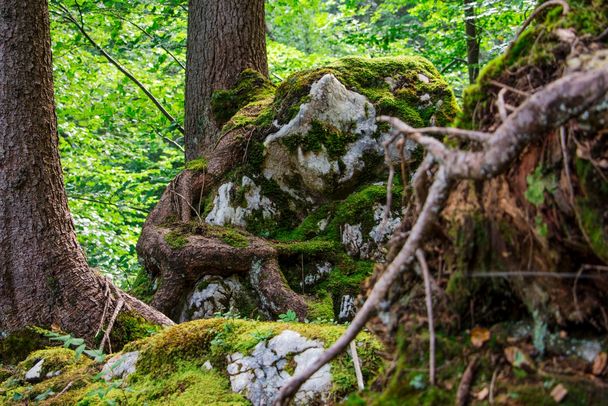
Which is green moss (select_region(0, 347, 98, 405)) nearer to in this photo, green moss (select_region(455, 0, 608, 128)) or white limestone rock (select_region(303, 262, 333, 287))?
white limestone rock (select_region(303, 262, 333, 287))

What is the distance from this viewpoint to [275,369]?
10.7ft

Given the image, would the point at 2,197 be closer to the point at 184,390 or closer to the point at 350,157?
the point at 184,390

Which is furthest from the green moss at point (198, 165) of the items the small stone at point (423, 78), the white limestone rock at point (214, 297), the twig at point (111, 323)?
the small stone at point (423, 78)

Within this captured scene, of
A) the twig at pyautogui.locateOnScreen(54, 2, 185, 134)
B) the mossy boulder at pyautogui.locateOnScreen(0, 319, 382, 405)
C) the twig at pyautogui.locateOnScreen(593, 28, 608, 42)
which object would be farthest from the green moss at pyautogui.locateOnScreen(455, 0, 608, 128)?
the twig at pyautogui.locateOnScreen(54, 2, 185, 134)

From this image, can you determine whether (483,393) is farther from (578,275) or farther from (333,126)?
(333,126)

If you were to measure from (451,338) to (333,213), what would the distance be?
4.18 meters

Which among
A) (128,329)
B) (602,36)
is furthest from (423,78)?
(602,36)

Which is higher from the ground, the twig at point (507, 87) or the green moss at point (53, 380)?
the twig at point (507, 87)

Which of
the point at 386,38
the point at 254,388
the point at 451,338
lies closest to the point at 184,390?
the point at 254,388

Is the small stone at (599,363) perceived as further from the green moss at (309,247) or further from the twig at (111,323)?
the green moss at (309,247)

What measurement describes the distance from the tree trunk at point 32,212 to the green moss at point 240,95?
107 inches

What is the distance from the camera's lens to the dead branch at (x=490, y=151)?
4.93 ft

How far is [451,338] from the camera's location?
6.10 feet

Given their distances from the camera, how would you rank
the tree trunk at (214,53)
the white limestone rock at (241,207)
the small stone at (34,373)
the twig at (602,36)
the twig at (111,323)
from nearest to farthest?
the twig at (602,36)
the small stone at (34,373)
the twig at (111,323)
the white limestone rock at (241,207)
the tree trunk at (214,53)
